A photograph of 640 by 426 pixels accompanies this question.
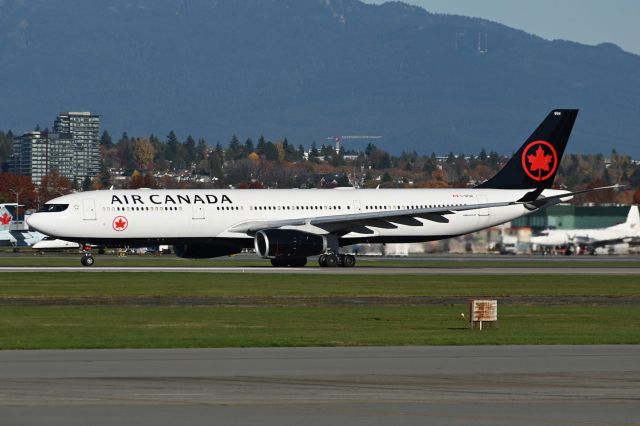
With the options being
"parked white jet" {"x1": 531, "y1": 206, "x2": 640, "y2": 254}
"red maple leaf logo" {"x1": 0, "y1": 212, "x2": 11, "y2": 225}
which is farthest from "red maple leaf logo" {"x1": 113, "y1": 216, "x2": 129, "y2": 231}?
"red maple leaf logo" {"x1": 0, "y1": 212, "x2": 11, "y2": 225}

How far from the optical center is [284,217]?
71.5 meters

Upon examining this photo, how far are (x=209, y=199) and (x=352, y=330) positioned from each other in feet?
122

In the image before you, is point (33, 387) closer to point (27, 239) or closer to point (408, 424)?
point (408, 424)

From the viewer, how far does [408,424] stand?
18.5 m

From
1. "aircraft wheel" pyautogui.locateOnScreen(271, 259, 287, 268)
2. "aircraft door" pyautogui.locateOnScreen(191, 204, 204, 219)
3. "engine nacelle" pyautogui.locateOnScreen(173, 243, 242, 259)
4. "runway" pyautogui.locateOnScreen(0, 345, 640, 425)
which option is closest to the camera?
"runway" pyautogui.locateOnScreen(0, 345, 640, 425)

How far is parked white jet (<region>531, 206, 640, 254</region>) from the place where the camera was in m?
126

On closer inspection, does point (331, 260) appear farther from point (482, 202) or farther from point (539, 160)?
point (539, 160)

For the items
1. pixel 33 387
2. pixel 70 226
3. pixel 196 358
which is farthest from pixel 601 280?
pixel 33 387

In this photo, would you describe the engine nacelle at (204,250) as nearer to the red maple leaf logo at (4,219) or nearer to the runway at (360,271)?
the runway at (360,271)

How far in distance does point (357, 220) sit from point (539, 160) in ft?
44.1

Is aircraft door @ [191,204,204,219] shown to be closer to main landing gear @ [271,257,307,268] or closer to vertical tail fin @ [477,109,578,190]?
main landing gear @ [271,257,307,268]

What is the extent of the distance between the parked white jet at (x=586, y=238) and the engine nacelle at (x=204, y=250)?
57650 millimetres

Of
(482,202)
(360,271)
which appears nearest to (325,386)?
(360,271)

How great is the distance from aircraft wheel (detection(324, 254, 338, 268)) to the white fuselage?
123 centimetres
